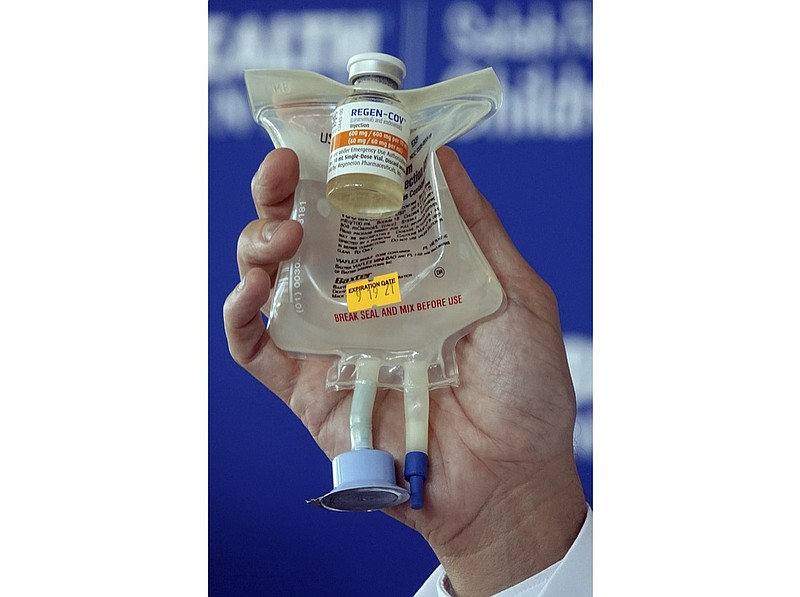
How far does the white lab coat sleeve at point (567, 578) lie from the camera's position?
49.9 inches

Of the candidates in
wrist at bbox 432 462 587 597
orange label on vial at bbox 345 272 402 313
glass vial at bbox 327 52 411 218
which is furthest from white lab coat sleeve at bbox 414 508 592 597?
glass vial at bbox 327 52 411 218

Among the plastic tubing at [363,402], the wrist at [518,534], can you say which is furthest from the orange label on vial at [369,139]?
the wrist at [518,534]

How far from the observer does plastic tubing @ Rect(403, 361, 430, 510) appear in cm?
125

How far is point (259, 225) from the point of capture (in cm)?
133

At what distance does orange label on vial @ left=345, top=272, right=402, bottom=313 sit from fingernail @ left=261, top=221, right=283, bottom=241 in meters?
0.12

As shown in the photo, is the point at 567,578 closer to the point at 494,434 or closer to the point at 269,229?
the point at 494,434

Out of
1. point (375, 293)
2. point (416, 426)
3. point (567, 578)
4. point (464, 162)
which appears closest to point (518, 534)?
point (567, 578)

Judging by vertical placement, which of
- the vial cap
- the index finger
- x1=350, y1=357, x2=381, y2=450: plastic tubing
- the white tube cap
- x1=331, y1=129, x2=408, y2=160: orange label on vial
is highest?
the vial cap

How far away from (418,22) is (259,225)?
347 mm

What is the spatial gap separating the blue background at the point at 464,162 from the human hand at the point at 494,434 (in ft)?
0.10

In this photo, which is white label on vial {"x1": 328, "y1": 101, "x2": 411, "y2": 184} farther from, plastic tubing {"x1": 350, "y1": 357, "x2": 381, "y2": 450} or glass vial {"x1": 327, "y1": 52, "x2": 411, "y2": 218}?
plastic tubing {"x1": 350, "y1": 357, "x2": 381, "y2": 450}

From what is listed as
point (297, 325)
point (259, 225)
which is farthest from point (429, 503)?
point (259, 225)

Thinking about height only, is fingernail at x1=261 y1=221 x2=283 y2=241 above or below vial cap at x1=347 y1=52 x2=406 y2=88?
below

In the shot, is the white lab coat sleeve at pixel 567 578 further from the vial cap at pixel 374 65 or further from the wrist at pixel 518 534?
the vial cap at pixel 374 65
